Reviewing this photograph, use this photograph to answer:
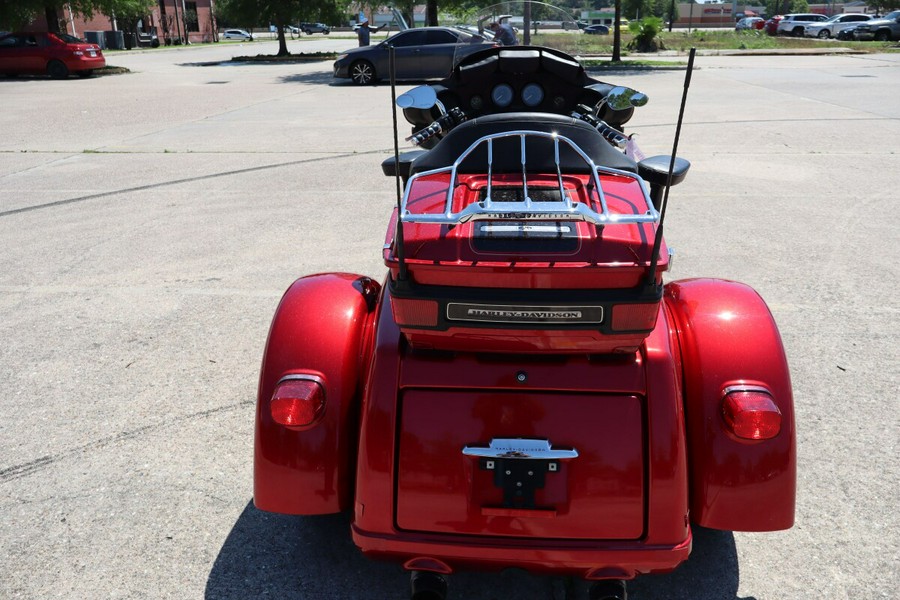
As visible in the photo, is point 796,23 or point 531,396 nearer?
point 531,396

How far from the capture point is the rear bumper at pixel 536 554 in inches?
87.4

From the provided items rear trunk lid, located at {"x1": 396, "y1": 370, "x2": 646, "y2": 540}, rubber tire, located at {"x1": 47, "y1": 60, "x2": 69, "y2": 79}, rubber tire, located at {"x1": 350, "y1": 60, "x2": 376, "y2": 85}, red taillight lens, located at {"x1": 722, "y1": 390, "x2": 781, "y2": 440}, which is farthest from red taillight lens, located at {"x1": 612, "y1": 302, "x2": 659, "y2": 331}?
rubber tire, located at {"x1": 47, "y1": 60, "x2": 69, "y2": 79}

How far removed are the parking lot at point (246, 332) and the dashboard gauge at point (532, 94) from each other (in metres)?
1.90

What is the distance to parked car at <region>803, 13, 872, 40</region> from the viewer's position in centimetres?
4394

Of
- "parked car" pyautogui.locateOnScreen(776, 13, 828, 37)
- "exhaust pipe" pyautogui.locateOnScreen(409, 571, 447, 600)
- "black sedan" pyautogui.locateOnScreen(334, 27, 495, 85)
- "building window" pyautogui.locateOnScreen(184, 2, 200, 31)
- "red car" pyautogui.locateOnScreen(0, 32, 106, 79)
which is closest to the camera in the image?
"exhaust pipe" pyautogui.locateOnScreen(409, 571, 447, 600)

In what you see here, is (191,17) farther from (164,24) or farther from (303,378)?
(303,378)

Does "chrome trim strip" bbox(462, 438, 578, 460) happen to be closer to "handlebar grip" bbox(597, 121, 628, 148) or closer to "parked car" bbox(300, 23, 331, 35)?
"handlebar grip" bbox(597, 121, 628, 148)

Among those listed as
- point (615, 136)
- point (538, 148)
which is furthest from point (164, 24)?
point (538, 148)

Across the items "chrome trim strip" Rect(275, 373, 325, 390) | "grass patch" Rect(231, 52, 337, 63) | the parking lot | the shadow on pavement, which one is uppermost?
"chrome trim strip" Rect(275, 373, 325, 390)

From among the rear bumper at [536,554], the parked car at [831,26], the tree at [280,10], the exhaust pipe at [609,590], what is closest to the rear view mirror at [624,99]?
the rear bumper at [536,554]

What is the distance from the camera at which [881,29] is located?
1506 inches

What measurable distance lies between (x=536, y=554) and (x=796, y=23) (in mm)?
52713

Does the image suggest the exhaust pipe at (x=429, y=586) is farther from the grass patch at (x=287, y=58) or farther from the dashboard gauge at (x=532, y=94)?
the grass patch at (x=287, y=58)

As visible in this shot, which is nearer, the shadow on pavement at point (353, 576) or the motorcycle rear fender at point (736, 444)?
the motorcycle rear fender at point (736, 444)
